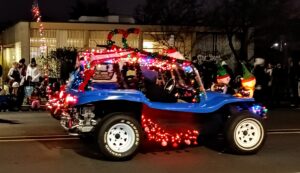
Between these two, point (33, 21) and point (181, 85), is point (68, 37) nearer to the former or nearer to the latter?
point (33, 21)

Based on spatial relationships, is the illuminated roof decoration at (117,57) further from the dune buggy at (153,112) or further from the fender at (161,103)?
the fender at (161,103)

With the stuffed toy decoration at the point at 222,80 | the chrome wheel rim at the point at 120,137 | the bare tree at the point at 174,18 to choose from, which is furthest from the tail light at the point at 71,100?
the bare tree at the point at 174,18

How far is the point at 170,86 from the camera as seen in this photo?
10.7m

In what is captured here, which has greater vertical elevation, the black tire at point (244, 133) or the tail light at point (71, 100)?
the tail light at point (71, 100)

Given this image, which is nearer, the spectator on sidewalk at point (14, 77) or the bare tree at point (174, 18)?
the spectator on sidewalk at point (14, 77)

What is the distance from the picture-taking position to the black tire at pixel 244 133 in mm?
9750

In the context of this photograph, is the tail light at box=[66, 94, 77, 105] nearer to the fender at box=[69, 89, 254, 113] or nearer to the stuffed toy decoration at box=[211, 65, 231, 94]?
the fender at box=[69, 89, 254, 113]

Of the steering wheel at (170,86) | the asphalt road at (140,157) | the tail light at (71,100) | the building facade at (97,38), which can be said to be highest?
the building facade at (97,38)

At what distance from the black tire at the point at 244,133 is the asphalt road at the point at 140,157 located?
0.16 meters

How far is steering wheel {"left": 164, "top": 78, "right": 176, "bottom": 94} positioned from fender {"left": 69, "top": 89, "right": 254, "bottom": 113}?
69cm

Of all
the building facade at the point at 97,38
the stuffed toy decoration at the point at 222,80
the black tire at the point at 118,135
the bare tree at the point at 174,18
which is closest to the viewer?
the black tire at the point at 118,135

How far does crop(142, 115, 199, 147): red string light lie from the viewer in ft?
31.5

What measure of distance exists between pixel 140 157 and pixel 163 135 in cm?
54

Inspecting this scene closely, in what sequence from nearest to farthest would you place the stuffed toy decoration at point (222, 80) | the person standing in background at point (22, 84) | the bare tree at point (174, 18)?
the stuffed toy decoration at point (222, 80)
the person standing in background at point (22, 84)
the bare tree at point (174, 18)
